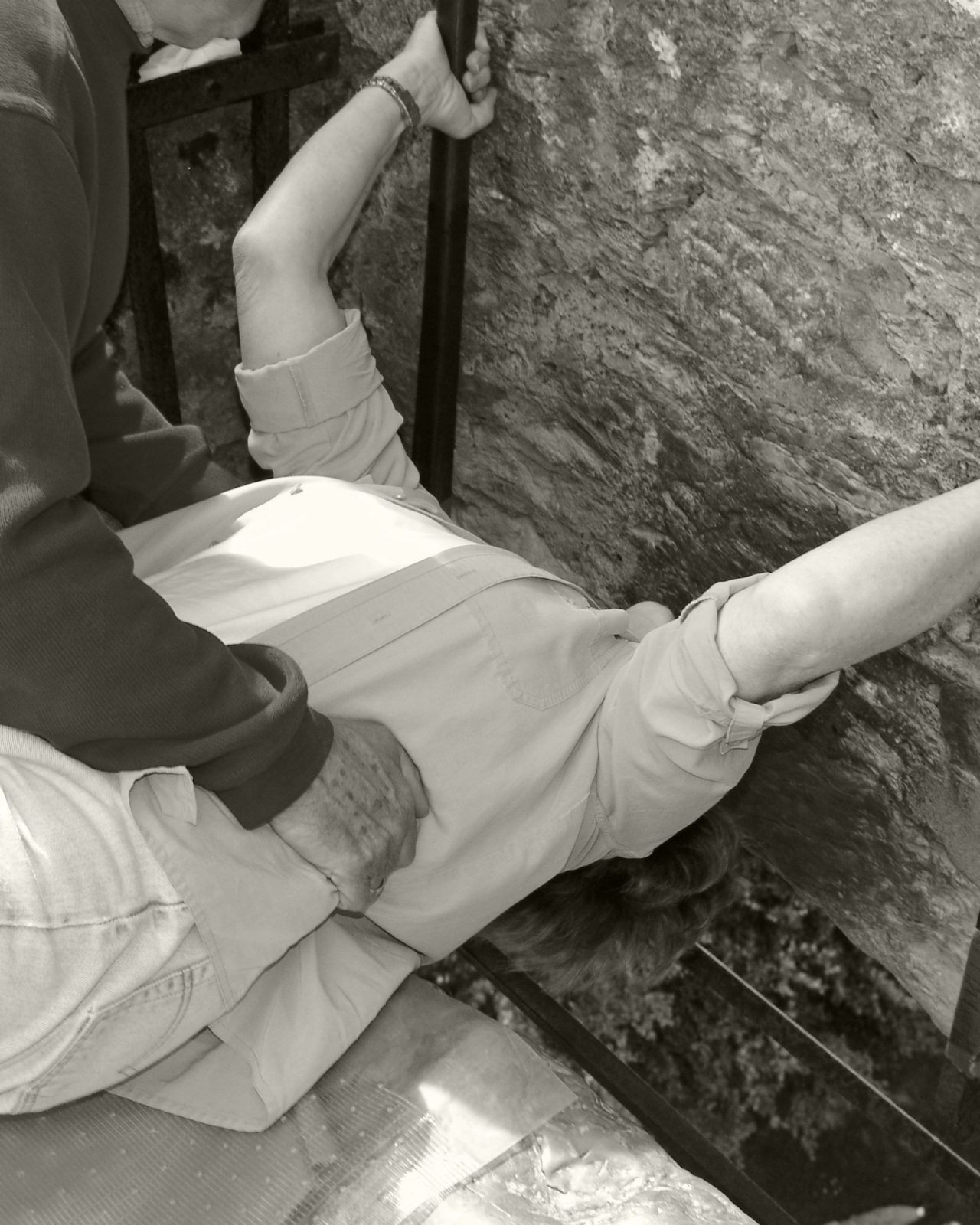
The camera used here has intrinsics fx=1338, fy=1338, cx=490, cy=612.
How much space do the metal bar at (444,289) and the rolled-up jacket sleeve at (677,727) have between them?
0.91 m

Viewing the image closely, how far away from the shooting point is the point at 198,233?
2.46 meters

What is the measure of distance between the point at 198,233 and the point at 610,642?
118cm

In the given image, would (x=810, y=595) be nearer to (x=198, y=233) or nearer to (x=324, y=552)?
(x=324, y=552)

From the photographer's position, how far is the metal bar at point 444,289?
205cm

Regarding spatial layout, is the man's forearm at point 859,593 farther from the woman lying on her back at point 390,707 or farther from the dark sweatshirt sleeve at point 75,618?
the dark sweatshirt sleeve at point 75,618

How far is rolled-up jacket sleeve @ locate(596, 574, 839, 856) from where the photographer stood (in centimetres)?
158

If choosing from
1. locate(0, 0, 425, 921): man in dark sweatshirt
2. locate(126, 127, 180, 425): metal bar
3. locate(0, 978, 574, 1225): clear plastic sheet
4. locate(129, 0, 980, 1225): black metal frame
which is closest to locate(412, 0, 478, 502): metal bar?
locate(129, 0, 980, 1225): black metal frame

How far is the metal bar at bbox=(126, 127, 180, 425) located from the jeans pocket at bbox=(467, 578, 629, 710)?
→ 937 mm

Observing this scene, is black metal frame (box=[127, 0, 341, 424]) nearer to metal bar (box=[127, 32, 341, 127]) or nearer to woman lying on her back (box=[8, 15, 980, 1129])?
metal bar (box=[127, 32, 341, 127])

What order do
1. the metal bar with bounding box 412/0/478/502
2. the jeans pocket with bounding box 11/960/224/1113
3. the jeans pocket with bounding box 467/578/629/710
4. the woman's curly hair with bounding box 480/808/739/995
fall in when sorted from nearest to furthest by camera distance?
the jeans pocket with bounding box 11/960/224/1113
the jeans pocket with bounding box 467/578/629/710
the woman's curly hair with bounding box 480/808/739/995
the metal bar with bounding box 412/0/478/502

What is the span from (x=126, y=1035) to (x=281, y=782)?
1.07 ft

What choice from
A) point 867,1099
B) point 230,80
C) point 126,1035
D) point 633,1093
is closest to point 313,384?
point 230,80

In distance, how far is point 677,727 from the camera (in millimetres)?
1617

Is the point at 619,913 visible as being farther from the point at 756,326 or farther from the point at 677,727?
the point at 756,326
